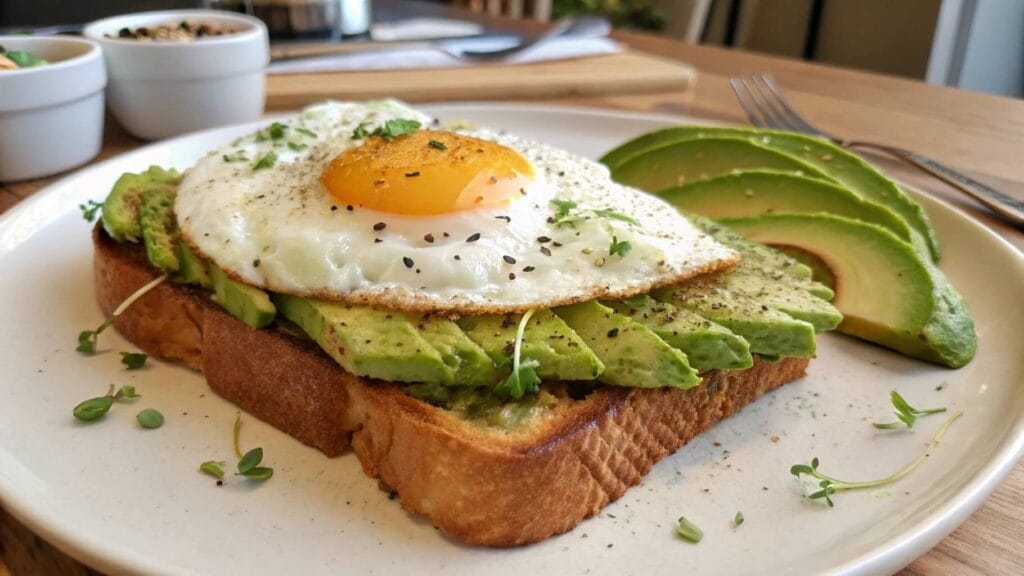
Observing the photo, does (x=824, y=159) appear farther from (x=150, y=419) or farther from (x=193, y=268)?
(x=150, y=419)

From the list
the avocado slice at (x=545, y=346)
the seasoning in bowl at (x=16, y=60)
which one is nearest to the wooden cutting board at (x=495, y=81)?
the seasoning in bowl at (x=16, y=60)

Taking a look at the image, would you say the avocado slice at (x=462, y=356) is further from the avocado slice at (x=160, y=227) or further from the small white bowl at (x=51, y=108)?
the small white bowl at (x=51, y=108)

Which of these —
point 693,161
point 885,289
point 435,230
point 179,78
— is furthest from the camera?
point 179,78

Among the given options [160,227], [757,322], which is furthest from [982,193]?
[160,227]

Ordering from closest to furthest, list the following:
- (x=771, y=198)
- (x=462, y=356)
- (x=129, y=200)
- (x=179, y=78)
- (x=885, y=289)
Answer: (x=462, y=356), (x=885, y=289), (x=129, y=200), (x=771, y=198), (x=179, y=78)

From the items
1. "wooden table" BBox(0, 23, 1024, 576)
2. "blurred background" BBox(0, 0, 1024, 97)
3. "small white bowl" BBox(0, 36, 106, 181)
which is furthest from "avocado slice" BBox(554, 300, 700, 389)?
"blurred background" BBox(0, 0, 1024, 97)

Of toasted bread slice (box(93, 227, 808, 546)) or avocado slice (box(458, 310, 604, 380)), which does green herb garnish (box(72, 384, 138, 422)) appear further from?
avocado slice (box(458, 310, 604, 380))
